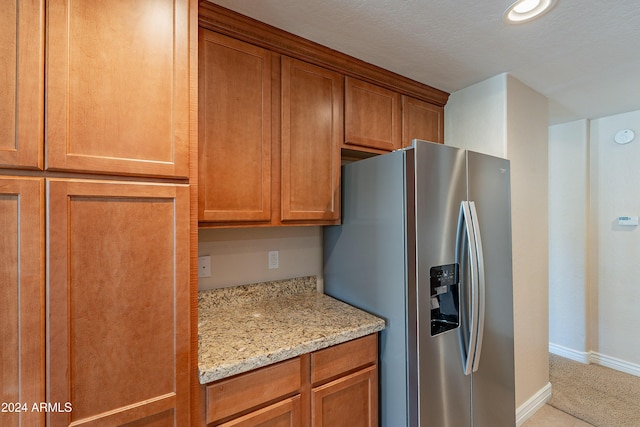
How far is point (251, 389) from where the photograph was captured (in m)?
1.17

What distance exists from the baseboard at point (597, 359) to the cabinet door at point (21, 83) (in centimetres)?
428

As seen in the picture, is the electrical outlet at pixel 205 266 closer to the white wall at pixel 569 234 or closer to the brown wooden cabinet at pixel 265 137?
the brown wooden cabinet at pixel 265 137

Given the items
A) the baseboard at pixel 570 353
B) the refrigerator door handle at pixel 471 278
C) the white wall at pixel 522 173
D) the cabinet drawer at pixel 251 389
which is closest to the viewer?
the cabinet drawer at pixel 251 389

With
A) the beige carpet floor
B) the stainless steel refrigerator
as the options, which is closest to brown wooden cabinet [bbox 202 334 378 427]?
the stainless steel refrigerator

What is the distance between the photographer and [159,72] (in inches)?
38.8

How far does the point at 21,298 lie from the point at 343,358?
3.89 ft

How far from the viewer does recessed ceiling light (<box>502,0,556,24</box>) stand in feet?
4.32

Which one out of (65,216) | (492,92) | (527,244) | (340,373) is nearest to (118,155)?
(65,216)

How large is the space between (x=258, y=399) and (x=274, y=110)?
1.32 metres

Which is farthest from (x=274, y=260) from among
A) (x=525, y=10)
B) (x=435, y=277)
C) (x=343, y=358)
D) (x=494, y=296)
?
(x=525, y=10)

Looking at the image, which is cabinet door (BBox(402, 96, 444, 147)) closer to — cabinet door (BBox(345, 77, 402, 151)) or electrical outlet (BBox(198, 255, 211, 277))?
cabinet door (BBox(345, 77, 402, 151))

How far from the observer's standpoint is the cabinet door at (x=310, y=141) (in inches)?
63.0

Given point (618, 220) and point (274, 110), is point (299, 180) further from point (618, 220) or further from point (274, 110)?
point (618, 220)
